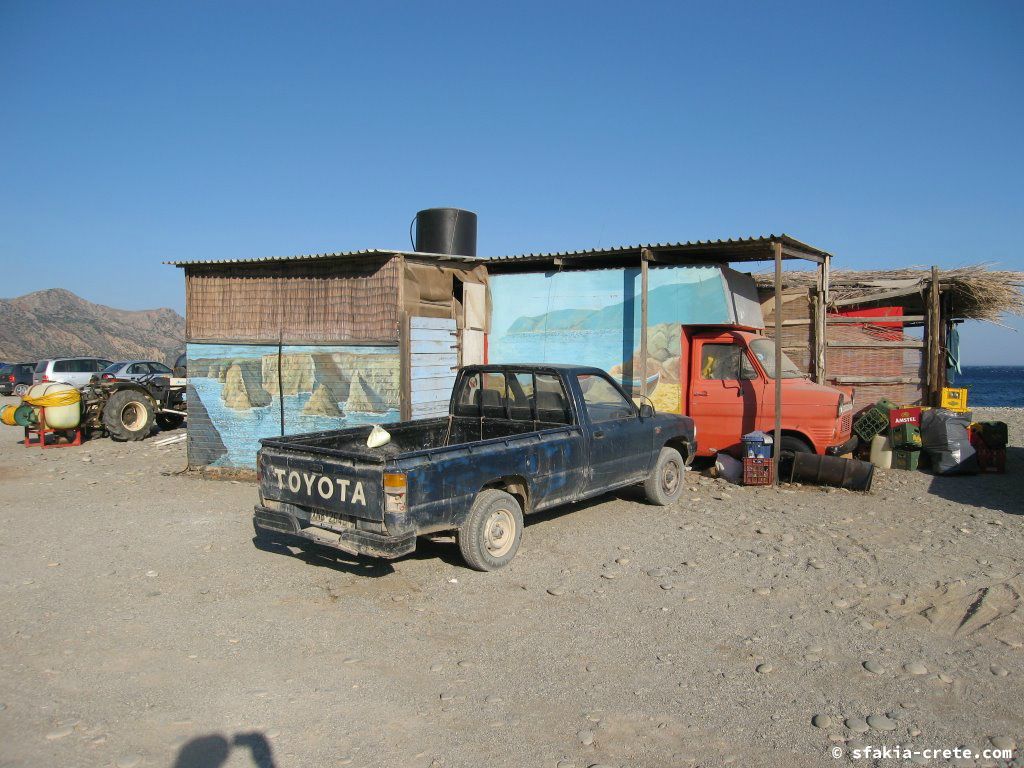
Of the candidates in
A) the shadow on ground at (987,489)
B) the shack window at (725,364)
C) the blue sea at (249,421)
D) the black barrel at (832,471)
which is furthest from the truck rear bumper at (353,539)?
the shadow on ground at (987,489)

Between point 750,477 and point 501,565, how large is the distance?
4583 mm

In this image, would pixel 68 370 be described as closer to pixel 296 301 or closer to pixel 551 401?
pixel 296 301

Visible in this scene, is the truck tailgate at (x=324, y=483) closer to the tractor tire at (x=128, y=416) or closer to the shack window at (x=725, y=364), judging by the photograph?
the shack window at (x=725, y=364)

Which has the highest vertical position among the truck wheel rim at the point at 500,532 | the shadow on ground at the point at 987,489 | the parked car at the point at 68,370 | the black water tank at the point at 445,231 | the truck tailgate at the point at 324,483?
the black water tank at the point at 445,231

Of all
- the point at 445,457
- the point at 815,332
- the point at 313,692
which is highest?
the point at 815,332

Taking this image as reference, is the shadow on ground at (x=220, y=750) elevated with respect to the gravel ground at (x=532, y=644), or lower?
lower

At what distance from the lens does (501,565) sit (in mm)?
6145

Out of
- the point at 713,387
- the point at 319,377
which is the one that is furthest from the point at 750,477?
the point at 319,377

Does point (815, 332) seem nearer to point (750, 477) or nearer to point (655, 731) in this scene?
point (750, 477)

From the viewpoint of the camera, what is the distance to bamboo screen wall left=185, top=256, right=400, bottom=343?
9859mm

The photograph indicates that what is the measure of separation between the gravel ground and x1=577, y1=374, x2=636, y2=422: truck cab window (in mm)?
1146

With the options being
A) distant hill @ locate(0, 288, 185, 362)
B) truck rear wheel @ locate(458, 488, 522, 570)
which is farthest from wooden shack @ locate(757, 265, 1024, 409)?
distant hill @ locate(0, 288, 185, 362)

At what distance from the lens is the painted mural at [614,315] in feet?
34.5

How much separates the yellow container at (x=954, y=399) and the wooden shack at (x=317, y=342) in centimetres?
774
